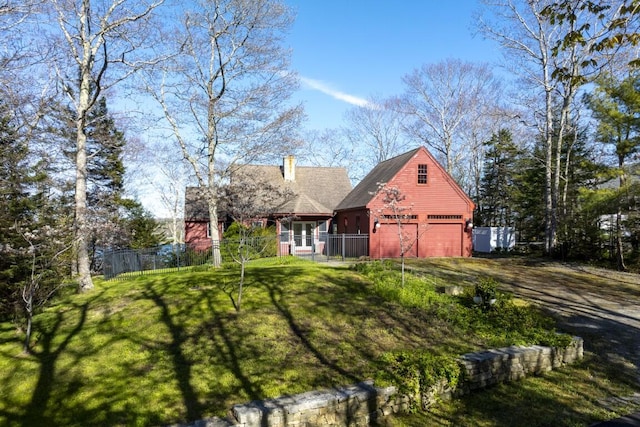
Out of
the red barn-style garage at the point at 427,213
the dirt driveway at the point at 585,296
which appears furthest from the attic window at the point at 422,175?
the dirt driveway at the point at 585,296

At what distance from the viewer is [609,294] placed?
1194 cm

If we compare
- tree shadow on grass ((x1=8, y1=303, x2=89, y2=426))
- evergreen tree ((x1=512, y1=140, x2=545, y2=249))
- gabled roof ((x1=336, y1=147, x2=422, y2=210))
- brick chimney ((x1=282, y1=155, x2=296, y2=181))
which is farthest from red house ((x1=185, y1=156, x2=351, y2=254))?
evergreen tree ((x1=512, y1=140, x2=545, y2=249))

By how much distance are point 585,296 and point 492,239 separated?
1571 cm

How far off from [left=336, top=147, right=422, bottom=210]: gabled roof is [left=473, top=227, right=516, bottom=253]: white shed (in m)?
8.54

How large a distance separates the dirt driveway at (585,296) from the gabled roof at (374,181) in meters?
5.44

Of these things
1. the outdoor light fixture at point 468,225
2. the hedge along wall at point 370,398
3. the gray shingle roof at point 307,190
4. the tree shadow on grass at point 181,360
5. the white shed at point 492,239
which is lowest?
the hedge along wall at point 370,398

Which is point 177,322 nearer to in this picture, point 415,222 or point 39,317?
point 39,317

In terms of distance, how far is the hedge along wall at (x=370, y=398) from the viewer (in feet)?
→ 15.2

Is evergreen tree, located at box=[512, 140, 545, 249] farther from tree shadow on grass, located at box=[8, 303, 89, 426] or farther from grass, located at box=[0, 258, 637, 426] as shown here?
tree shadow on grass, located at box=[8, 303, 89, 426]

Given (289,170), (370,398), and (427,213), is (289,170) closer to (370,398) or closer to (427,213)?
(427,213)

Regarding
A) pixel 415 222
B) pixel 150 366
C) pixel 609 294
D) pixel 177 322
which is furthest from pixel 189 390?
pixel 415 222

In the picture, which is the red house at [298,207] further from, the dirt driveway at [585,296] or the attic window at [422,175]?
the dirt driveway at [585,296]

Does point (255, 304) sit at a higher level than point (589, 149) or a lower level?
lower

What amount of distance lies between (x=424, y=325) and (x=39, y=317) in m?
8.58
